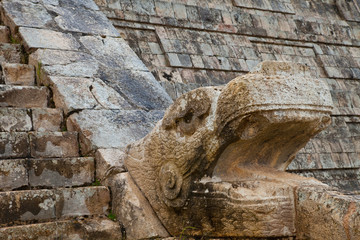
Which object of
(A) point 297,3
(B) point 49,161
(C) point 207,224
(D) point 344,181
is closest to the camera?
(C) point 207,224

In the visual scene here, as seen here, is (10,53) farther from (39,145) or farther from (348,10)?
(348,10)

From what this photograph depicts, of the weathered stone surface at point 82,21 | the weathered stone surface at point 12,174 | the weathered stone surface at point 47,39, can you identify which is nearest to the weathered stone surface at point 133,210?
→ the weathered stone surface at point 12,174

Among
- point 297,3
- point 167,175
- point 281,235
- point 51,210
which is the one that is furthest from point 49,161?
point 297,3

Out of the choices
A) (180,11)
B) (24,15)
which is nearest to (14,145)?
(24,15)

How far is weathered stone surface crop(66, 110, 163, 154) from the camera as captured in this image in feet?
13.4

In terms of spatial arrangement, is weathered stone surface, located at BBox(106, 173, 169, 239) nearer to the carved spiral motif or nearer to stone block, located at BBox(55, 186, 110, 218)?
stone block, located at BBox(55, 186, 110, 218)

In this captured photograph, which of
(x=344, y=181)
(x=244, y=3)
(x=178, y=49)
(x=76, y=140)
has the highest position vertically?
(x=244, y=3)

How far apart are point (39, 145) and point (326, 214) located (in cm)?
205

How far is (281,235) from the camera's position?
302 cm

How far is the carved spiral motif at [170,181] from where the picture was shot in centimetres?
339

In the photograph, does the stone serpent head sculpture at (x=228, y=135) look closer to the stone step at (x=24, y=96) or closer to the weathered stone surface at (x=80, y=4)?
the stone step at (x=24, y=96)

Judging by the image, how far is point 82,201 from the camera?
3.68 meters

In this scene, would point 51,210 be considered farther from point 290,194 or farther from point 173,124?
point 290,194

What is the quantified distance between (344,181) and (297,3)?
3404 millimetres
